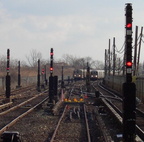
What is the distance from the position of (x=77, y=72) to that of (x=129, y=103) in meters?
67.0

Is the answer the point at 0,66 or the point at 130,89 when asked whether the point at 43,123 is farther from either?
the point at 0,66

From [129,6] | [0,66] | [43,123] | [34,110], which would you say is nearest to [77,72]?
[0,66]

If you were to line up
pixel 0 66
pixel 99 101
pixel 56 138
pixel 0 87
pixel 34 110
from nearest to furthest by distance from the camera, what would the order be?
pixel 56 138 < pixel 34 110 < pixel 99 101 < pixel 0 87 < pixel 0 66

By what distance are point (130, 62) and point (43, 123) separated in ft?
23.5

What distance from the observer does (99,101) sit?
22.5 m

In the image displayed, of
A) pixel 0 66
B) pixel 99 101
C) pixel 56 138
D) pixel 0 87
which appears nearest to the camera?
pixel 56 138

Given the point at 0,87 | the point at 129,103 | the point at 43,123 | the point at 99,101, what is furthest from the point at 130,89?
the point at 0,87

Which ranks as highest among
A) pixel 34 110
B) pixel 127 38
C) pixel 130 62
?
pixel 127 38

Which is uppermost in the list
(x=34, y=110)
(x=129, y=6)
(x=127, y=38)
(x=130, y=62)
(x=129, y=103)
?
(x=129, y=6)

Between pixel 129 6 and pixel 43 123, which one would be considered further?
pixel 43 123

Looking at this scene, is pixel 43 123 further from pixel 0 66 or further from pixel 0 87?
pixel 0 66

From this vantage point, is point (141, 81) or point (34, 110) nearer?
point (34, 110)

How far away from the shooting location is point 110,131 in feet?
38.0

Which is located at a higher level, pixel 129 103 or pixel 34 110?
pixel 129 103
